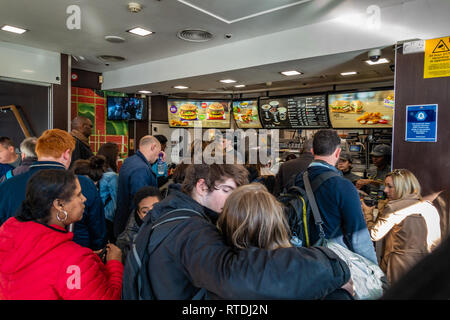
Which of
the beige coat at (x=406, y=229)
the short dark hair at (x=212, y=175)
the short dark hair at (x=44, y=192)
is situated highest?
the short dark hair at (x=212, y=175)

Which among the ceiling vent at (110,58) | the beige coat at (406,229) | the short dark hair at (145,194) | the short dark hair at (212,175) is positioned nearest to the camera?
the short dark hair at (212,175)

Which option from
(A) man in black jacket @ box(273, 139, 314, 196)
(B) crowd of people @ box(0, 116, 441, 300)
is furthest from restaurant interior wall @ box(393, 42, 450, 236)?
(A) man in black jacket @ box(273, 139, 314, 196)

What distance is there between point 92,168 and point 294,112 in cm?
396

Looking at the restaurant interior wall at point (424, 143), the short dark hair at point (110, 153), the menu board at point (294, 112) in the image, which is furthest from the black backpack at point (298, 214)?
the menu board at point (294, 112)

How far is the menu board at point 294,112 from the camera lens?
565cm

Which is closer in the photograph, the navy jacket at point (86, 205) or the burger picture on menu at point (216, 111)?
the navy jacket at point (86, 205)

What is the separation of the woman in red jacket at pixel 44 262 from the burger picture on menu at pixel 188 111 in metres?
5.83

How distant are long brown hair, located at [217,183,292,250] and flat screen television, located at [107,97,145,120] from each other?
21.0 ft

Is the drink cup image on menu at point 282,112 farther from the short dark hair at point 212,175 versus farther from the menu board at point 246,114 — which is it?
the short dark hair at point 212,175

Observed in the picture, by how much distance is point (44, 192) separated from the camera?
150 cm

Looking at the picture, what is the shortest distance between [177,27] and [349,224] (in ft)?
10.8

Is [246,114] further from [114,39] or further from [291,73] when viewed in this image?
[114,39]

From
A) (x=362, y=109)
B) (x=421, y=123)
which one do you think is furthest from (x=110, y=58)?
(x=421, y=123)
